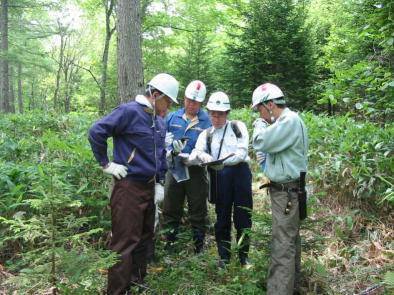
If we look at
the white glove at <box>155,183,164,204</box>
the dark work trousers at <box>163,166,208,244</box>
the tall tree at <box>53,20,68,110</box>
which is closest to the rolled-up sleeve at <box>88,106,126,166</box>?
the white glove at <box>155,183,164,204</box>

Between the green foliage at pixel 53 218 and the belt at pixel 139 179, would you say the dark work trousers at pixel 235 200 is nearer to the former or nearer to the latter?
the belt at pixel 139 179

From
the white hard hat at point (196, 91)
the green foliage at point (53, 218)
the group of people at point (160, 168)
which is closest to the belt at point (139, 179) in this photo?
the group of people at point (160, 168)

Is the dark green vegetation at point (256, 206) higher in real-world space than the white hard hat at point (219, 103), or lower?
lower

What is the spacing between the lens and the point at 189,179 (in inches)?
218

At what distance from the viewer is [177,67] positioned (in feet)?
55.1

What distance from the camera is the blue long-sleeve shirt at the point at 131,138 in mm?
3990

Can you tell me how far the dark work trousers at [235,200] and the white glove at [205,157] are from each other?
0.24 meters

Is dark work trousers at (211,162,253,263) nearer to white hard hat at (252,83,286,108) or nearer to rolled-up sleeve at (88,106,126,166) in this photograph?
white hard hat at (252,83,286,108)

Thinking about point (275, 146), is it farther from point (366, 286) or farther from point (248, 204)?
point (366, 286)

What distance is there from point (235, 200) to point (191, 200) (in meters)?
0.79

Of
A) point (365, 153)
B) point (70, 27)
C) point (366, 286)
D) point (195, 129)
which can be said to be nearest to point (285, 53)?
point (365, 153)

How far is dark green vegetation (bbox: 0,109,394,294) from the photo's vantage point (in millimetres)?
3416

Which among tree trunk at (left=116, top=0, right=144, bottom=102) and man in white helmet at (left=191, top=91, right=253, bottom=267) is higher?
tree trunk at (left=116, top=0, right=144, bottom=102)

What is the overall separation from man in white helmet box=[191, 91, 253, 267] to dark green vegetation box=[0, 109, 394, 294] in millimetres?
269
